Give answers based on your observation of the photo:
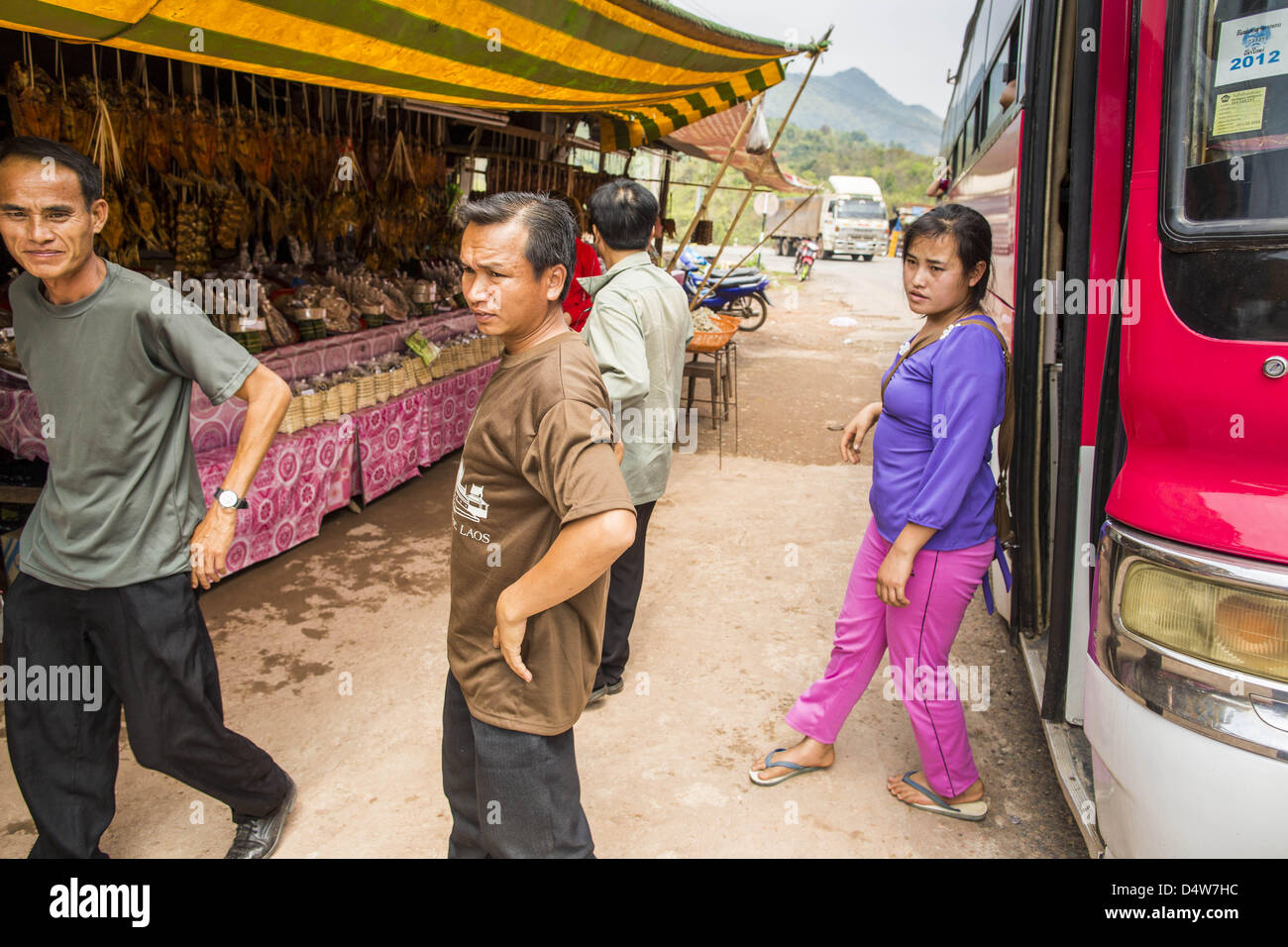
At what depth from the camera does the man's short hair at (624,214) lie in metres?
2.84

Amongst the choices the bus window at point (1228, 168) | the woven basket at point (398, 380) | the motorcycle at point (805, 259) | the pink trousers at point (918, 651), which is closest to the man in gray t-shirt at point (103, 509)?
the pink trousers at point (918, 651)

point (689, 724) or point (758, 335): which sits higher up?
point (758, 335)

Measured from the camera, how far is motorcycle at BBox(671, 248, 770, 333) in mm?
11750

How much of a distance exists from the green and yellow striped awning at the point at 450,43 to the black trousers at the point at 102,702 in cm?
128

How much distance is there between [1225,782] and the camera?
1.48 metres

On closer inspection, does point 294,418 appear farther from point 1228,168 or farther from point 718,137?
point 718,137

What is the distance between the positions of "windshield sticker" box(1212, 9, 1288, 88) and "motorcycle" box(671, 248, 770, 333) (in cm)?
962

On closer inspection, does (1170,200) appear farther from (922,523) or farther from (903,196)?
(903,196)

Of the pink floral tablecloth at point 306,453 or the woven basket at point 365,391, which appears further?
the woven basket at point 365,391

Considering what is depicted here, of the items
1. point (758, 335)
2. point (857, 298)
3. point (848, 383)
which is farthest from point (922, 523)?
point (857, 298)

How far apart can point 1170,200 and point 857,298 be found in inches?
646

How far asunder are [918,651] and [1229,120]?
4.71 ft

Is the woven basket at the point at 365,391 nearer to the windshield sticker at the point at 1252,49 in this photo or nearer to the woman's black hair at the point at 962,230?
the woman's black hair at the point at 962,230

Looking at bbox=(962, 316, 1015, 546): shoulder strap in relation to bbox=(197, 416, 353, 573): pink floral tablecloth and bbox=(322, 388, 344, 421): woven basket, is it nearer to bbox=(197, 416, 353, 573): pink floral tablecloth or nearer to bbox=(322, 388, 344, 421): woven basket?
bbox=(197, 416, 353, 573): pink floral tablecloth
